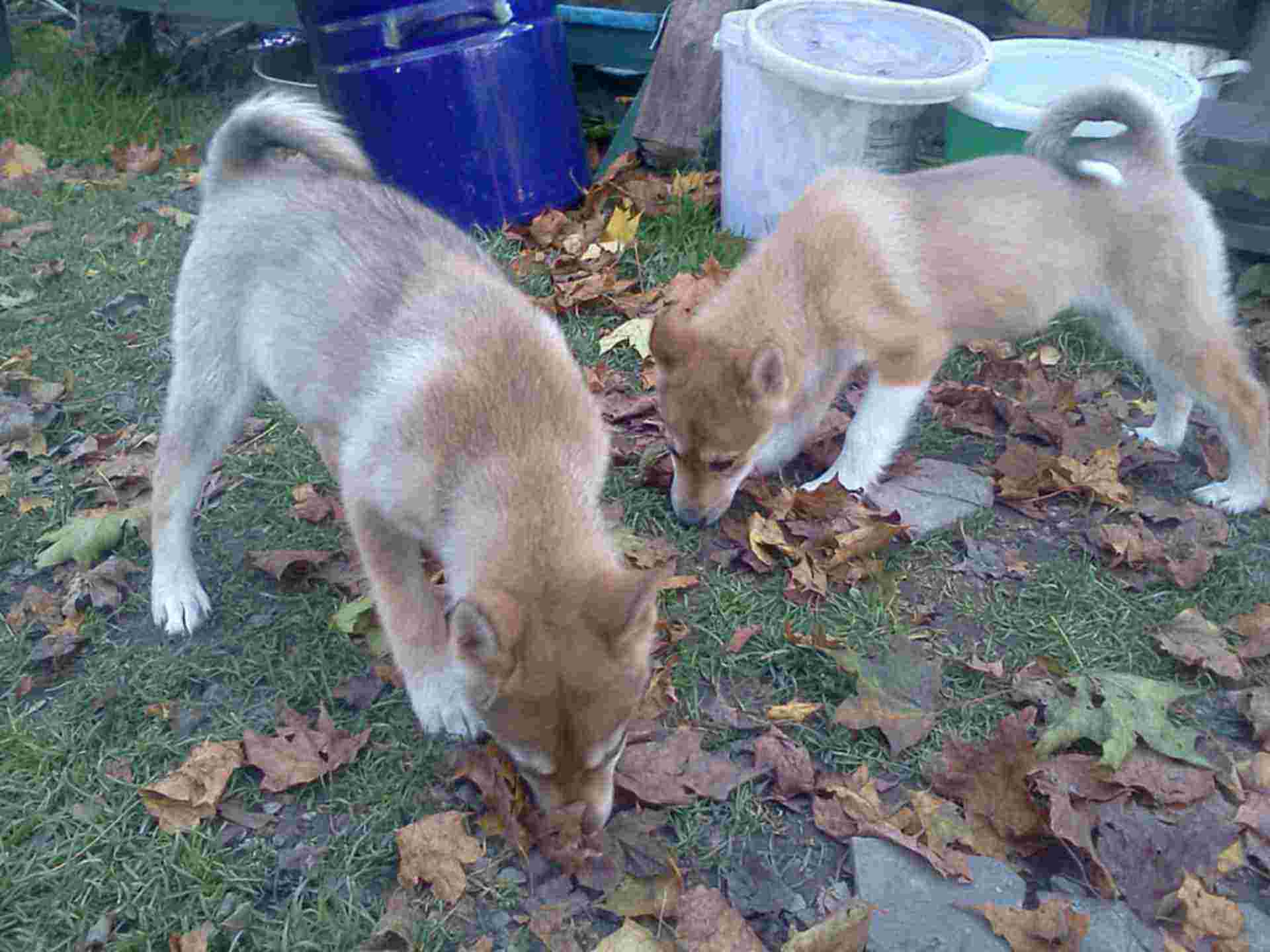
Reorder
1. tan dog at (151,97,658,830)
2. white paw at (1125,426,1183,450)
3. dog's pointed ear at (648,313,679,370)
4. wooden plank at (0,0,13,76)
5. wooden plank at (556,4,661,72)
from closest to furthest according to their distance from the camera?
tan dog at (151,97,658,830), dog's pointed ear at (648,313,679,370), white paw at (1125,426,1183,450), wooden plank at (556,4,661,72), wooden plank at (0,0,13,76)

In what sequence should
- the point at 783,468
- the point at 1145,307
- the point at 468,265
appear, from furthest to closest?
the point at 783,468, the point at 1145,307, the point at 468,265

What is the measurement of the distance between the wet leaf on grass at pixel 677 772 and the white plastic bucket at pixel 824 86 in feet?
11.0

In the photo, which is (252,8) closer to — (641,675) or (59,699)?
(59,699)

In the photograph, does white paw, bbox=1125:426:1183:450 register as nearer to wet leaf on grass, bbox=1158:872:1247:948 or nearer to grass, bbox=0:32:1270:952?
grass, bbox=0:32:1270:952

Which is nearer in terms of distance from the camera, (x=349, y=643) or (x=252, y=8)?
(x=349, y=643)

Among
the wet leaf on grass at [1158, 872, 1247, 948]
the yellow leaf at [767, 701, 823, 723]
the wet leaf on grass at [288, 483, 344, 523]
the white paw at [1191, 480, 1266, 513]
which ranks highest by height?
the wet leaf on grass at [1158, 872, 1247, 948]

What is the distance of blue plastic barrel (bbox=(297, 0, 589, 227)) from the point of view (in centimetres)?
555

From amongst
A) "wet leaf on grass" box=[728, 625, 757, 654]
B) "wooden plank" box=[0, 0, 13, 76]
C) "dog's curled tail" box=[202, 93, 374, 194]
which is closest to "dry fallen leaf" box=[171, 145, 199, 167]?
"wooden plank" box=[0, 0, 13, 76]

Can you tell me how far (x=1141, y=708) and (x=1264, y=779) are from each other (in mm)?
338

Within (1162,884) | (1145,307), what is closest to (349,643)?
(1162,884)

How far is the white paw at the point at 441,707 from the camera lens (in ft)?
9.82

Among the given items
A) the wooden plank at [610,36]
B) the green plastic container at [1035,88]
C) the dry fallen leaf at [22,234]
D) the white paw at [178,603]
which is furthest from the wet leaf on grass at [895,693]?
the dry fallen leaf at [22,234]

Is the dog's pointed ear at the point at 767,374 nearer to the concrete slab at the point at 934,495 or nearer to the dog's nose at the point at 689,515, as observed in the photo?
the dog's nose at the point at 689,515

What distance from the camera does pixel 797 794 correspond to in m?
2.85
